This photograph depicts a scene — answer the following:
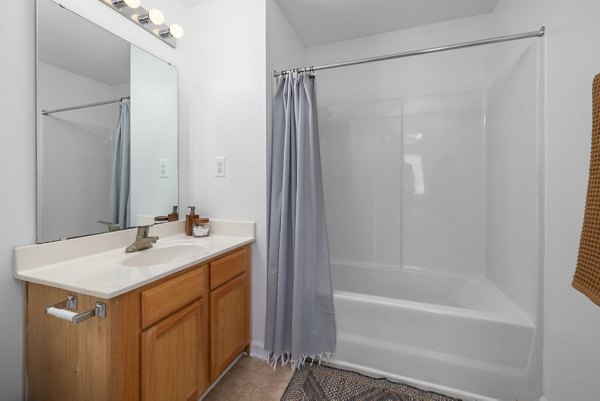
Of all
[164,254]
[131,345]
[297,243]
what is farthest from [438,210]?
[131,345]

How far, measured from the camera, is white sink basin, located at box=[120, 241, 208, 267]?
1242 millimetres

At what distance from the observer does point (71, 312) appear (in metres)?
0.79

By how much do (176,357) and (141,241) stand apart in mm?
619

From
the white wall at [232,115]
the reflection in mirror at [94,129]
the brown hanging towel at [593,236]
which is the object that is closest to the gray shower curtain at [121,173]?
the reflection in mirror at [94,129]

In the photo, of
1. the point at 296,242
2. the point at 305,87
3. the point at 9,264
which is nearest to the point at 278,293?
the point at 296,242

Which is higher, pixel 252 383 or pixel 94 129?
pixel 94 129

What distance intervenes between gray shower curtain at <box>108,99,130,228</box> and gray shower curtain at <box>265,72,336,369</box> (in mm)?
844

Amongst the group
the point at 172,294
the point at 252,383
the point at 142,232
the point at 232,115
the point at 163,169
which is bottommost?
the point at 252,383

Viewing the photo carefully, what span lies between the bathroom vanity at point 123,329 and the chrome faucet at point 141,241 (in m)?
0.04

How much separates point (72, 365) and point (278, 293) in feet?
3.18

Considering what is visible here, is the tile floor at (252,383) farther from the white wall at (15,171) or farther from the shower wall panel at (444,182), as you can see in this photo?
the shower wall panel at (444,182)

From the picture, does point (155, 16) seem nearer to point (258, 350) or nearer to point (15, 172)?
point (15, 172)

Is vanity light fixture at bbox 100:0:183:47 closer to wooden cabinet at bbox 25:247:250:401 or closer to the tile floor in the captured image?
wooden cabinet at bbox 25:247:250:401

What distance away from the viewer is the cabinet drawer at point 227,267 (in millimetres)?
1301
